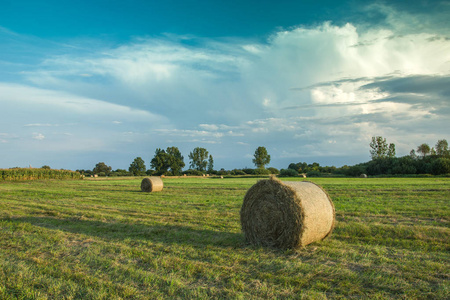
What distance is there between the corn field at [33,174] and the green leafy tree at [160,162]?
43013mm

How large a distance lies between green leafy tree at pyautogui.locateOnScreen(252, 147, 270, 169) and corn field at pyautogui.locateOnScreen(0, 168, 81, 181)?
69482mm

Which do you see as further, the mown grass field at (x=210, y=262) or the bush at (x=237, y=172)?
the bush at (x=237, y=172)

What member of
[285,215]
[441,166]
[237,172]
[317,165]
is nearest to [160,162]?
[237,172]

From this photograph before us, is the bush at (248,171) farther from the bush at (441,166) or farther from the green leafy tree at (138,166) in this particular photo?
the bush at (441,166)

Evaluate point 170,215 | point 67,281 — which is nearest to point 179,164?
point 170,215

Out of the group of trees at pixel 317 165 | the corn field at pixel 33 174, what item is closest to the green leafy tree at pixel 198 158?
the group of trees at pixel 317 165

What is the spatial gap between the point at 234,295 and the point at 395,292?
2.61m

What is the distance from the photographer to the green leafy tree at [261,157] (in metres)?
116

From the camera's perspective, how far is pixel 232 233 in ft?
30.6

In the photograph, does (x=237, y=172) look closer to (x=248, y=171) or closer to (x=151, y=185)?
(x=248, y=171)

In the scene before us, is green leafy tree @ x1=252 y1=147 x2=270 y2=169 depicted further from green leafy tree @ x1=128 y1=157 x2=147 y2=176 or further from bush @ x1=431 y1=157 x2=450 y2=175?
bush @ x1=431 y1=157 x2=450 y2=175

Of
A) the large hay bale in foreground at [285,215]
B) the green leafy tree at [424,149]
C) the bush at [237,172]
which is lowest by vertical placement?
the bush at [237,172]

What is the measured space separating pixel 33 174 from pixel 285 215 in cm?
5251

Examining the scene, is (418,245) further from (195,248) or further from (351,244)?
(195,248)
